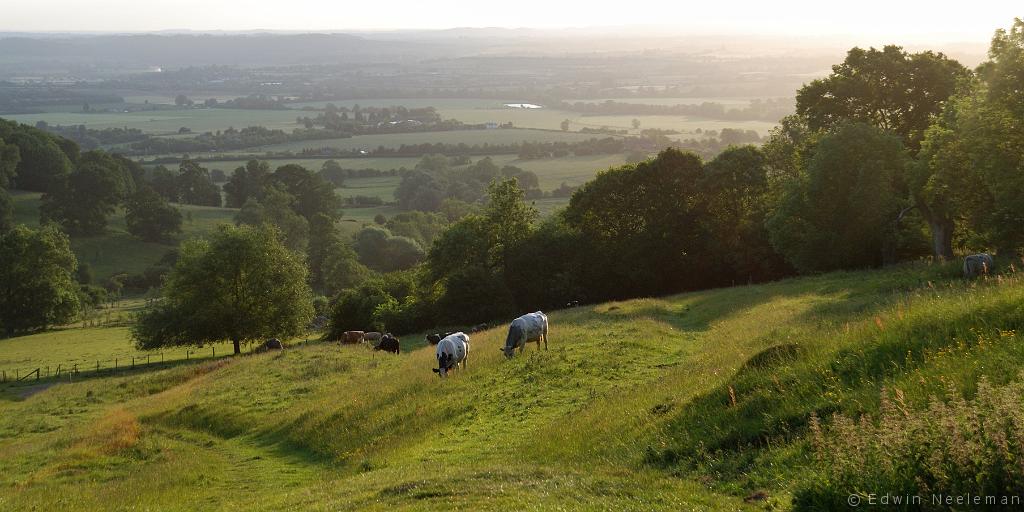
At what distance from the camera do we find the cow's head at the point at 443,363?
1070 inches

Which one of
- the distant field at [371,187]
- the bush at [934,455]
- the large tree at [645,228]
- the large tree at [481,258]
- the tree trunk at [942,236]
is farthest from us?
the distant field at [371,187]

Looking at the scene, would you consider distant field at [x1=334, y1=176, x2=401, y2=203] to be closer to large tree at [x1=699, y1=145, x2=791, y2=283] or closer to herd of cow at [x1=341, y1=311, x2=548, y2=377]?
large tree at [x1=699, y1=145, x2=791, y2=283]

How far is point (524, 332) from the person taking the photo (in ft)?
95.9

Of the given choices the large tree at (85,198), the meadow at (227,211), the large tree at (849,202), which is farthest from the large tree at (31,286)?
the large tree at (849,202)

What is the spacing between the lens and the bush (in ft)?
26.3

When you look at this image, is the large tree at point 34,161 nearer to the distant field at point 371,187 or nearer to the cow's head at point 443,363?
the distant field at point 371,187

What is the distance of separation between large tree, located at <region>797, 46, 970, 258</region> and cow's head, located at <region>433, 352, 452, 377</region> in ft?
119

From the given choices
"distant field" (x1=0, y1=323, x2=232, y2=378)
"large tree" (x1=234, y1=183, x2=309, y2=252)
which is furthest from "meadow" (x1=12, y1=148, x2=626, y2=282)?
"distant field" (x1=0, y1=323, x2=232, y2=378)

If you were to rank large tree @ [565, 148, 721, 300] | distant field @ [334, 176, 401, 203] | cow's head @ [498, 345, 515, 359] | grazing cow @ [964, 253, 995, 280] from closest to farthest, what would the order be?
cow's head @ [498, 345, 515, 359]
grazing cow @ [964, 253, 995, 280]
large tree @ [565, 148, 721, 300]
distant field @ [334, 176, 401, 203]

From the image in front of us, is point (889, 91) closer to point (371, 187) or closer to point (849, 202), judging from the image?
point (849, 202)

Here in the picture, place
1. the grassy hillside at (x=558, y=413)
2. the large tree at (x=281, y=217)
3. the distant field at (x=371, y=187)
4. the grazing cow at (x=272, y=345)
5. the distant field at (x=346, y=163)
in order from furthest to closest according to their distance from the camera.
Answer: the distant field at (x=346, y=163) < the distant field at (x=371, y=187) < the large tree at (x=281, y=217) < the grazing cow at (x=272, y=345) < the grassy hillside at (x=558, y=413)

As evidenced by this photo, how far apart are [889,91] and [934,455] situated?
5269 centimetres

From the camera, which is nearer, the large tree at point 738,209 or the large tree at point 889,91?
the large tree at point 889,91

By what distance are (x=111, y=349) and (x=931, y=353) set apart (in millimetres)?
62736
